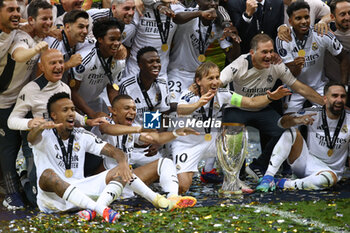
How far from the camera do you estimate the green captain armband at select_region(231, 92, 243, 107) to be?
8641mm

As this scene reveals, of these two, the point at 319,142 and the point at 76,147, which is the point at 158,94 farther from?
the point at 319,142

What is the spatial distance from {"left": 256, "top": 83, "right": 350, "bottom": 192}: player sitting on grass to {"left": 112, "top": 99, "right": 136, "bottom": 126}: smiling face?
174 centimetres

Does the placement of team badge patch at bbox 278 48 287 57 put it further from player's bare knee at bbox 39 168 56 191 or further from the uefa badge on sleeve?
player's bare knee at bbox 39 168 56 191

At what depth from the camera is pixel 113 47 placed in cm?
828

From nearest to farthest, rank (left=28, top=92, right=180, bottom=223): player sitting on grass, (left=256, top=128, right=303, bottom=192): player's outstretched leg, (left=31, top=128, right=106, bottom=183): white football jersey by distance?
(left=28, top=92, right=180, bottom=223): player sitting on grass → (left=31, top=128, right=106, bottom=183): white football jersey → (left=256, top=128, right=303, bottom=192): player's outstretched leg

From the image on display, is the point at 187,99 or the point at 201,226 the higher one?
the point at 187,99

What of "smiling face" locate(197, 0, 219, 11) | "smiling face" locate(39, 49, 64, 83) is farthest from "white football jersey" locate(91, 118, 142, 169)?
"smiling face" locate(197, 0, 219, 11)

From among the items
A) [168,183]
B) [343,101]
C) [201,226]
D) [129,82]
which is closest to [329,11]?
[343,101]

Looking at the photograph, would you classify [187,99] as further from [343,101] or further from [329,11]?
[329,11]

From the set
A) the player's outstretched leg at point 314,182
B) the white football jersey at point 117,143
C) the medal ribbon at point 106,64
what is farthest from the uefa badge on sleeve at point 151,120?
the player's outstretched leg at point 314,182

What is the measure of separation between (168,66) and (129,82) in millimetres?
997

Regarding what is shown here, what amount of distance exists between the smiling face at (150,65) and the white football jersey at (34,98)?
1302 mm

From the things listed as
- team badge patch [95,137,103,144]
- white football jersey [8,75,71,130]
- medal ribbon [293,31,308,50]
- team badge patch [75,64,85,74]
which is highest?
medal ribbon [293,31,308,50]

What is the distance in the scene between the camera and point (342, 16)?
29.7ft
